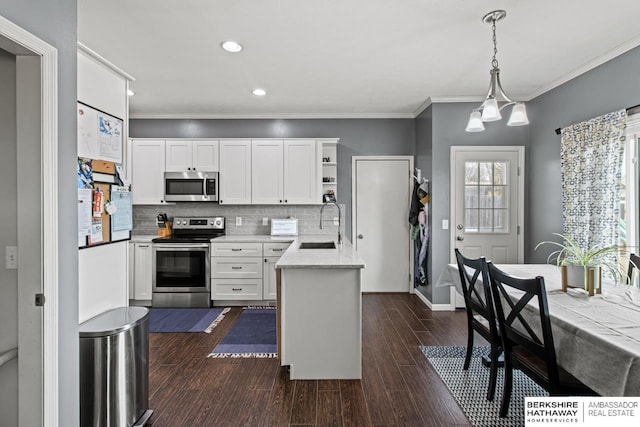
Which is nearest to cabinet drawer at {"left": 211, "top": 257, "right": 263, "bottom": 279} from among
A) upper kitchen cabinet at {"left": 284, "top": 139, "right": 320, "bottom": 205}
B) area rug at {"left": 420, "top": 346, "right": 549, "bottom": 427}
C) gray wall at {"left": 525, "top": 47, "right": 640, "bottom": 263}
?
upper kitchen cabinet at {"left": 284, "top": 139, "right": 320, "bottom": 205}

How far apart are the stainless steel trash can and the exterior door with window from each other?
3.60m

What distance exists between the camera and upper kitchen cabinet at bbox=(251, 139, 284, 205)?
466 centimetres

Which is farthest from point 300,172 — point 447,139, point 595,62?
point 595,62

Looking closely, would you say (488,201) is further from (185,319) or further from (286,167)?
(185,319)

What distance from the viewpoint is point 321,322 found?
251cm

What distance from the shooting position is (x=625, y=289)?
2.12m

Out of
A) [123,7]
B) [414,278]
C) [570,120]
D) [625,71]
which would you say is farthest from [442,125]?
[123,7]

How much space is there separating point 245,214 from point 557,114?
3975 millimetres

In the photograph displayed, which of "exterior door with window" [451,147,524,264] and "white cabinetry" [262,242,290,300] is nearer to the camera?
"exterior door with window" [451,147,524,264]

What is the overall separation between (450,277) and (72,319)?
8.45 feet

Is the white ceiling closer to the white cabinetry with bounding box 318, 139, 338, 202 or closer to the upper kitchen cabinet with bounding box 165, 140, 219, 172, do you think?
the upper kitchen cabinet with bounding box 165, 140, 219, 172

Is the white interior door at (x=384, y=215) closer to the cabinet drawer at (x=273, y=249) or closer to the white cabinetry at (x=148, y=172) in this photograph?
the cabinet drawer at (x=273, y=249)

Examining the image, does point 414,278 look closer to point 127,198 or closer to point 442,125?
point 442,125

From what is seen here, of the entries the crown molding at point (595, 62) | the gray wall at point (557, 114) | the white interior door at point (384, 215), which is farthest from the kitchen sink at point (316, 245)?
the crown molding at point (595, 62)
